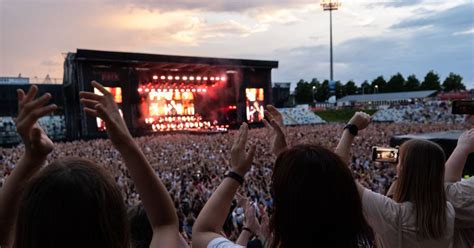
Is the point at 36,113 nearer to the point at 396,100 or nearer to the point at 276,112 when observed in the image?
the point at 276,112

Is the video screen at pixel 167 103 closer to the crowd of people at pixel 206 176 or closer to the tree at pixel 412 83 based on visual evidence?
the crowd of people at pixel 206 176

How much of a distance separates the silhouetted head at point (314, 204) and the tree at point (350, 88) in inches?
3933

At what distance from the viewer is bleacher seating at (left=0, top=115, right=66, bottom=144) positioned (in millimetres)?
30516

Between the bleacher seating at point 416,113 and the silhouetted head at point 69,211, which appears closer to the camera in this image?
the silhouetted head at point 69,211

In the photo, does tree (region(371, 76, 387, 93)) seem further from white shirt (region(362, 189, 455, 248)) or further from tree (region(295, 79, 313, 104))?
white shirt (region(362, 189, 455, 248))

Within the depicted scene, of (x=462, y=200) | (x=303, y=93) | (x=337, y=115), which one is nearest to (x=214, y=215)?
(x=462, y=200)

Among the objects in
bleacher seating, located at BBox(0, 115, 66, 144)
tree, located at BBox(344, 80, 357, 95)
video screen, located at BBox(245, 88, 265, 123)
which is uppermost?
tree, located at BBox(344, 80, 357, 95)

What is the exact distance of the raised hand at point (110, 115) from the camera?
1458mm

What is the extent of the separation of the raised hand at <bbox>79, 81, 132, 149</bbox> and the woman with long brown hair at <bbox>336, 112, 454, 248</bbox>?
3.98 ft

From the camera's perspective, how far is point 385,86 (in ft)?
309

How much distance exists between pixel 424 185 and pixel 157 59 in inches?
1188

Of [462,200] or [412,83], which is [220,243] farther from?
[412,83]

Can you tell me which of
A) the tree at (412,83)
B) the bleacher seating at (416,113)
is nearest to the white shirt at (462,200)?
the bleacher seating at (416,113)

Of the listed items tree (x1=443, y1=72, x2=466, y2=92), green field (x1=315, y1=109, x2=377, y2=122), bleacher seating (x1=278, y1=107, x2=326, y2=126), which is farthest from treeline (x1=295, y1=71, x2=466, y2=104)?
bleacher seating (x1=278, y1=107, x2=326, y2=126)
